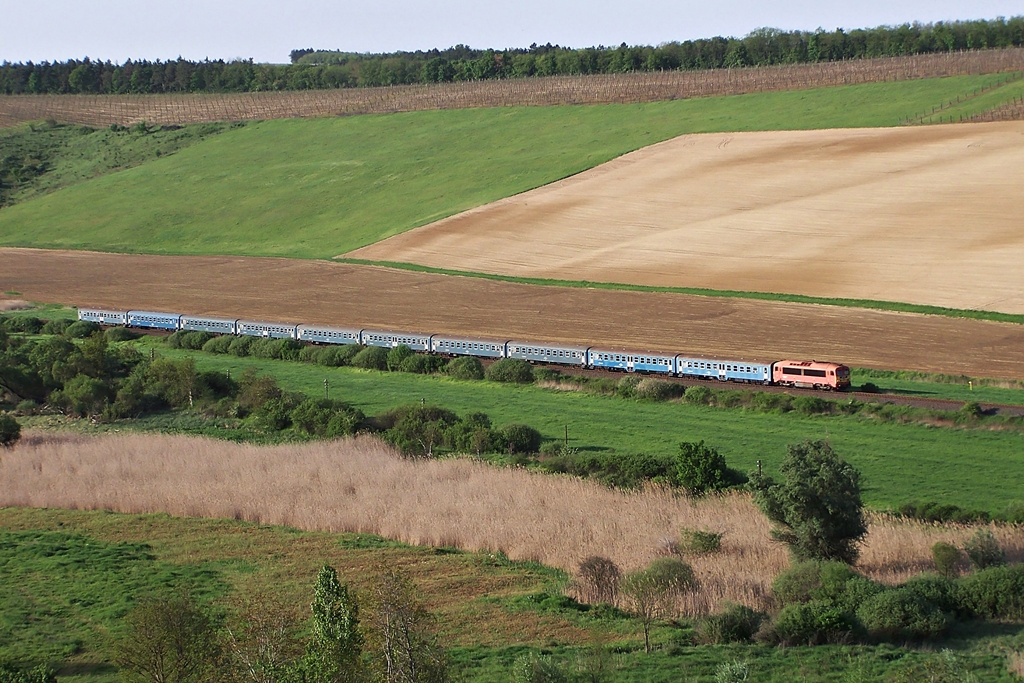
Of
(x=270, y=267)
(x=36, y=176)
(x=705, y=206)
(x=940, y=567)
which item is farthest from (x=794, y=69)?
(x=940, y=567)

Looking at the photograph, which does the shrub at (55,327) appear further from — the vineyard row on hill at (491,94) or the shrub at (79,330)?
the vineyard row on hill at (491,94)

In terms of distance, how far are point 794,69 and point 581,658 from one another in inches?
4564

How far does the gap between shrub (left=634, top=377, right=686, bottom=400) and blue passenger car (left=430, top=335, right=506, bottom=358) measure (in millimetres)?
10231

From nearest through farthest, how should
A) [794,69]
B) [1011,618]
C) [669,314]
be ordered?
[1011,618], [669,314], [794,69]

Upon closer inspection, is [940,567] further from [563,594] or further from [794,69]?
[794,69]

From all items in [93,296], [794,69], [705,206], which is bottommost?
[93,296]

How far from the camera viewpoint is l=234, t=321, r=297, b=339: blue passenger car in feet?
227

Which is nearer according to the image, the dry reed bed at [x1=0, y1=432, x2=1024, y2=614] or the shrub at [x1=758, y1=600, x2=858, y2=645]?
the shrub at [x1=758, y1=600, x2=858, y2=645]

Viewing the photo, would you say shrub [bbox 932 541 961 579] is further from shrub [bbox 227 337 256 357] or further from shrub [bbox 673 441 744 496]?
shrub [bbox 227 337 256 357]

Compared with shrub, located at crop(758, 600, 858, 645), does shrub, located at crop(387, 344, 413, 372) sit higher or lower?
lower

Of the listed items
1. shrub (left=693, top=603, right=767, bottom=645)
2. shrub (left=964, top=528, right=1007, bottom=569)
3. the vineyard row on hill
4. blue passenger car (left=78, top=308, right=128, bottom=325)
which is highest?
the vineyard row on hill

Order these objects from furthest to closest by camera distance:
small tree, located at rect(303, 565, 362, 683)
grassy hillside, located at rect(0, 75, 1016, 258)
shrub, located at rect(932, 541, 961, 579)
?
1. grassy hillside, located at rect(0, 75, 1016, 258)
2. shrub, located at rect(932, 541, 961, 579)
3. small tree, located at rect(303, 565, 362, 683)

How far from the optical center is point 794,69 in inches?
5133

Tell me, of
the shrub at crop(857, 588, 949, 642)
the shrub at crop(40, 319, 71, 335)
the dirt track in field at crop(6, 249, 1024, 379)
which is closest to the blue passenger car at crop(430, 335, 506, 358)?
the dirt track in field at crop(6, 249, 1024, 379)
